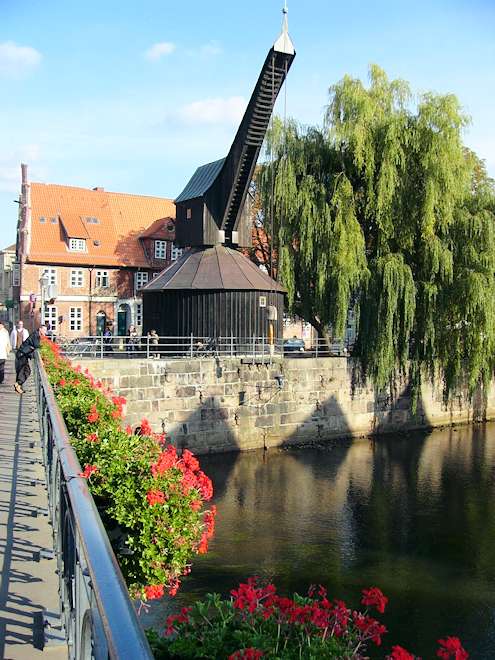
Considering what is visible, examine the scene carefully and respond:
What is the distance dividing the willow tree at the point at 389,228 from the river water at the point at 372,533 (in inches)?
167

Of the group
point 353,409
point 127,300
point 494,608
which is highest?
point 127,300

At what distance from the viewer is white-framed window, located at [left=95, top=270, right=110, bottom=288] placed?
1486 inches

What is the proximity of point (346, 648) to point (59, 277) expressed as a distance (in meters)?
35.4

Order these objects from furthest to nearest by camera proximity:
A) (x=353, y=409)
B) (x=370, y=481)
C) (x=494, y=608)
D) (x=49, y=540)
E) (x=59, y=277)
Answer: (x=59, y=277) → (x=353, y=409) → (x=370, y=481) → (x=494, y=608) → (x=49, y=540)

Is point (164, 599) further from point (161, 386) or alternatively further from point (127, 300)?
point (127, 300)

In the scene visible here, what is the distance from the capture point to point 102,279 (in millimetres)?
37906

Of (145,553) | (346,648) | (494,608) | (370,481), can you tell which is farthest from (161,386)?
(346,648)

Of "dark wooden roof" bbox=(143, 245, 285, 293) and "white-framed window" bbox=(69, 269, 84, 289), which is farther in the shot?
"white-framed window" bbox=(69, 269, 84, 289)

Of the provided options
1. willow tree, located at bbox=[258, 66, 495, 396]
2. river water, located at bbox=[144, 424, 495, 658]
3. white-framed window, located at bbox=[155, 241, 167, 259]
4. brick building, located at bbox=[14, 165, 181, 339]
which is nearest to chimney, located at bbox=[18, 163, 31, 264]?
brick building, located at bbox=[14, 165, 181, 339]

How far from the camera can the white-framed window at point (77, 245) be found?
1475 inches

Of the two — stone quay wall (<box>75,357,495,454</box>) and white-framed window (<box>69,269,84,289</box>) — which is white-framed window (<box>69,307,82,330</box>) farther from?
stone quay wall (<box>75,357,495,454</box>)

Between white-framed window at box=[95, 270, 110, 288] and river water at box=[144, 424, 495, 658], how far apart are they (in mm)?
18780

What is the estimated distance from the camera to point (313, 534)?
48.4ft

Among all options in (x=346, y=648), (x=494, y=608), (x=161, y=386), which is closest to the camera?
(x=346, y=648)
